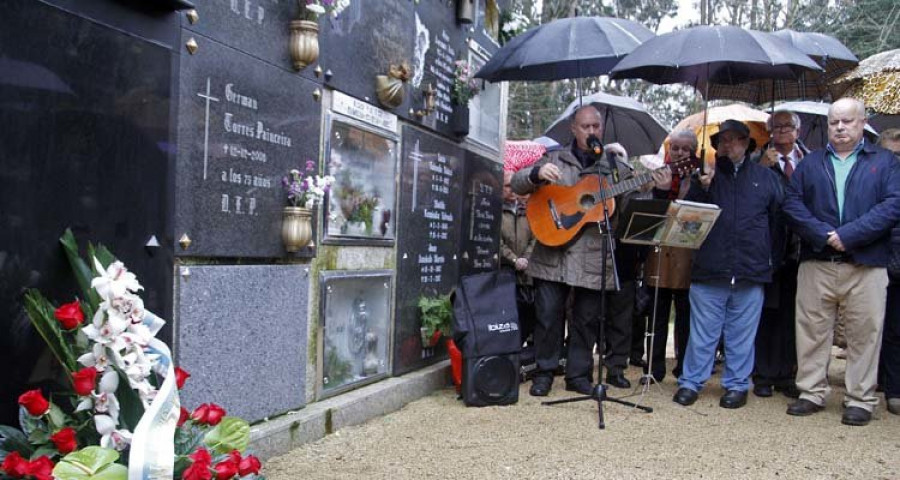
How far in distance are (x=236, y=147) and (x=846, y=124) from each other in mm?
3546

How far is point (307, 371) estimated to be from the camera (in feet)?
14.1

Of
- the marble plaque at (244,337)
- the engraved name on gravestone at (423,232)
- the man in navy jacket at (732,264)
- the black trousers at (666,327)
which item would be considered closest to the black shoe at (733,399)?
the man in navy jacket at (732,264)

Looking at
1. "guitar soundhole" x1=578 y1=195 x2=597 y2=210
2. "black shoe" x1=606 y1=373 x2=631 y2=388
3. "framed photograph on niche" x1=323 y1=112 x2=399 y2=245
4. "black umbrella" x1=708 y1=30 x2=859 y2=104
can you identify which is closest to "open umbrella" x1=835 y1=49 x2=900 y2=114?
"black umbrella" x1=708 y1=30 x2=859 y2=104

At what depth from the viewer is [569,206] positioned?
5.62m

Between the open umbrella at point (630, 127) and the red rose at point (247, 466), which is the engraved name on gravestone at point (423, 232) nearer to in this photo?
the open umbrella at point (630, 127)

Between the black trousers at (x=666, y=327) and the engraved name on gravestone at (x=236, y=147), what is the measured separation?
131 inches

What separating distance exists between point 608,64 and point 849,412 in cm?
267

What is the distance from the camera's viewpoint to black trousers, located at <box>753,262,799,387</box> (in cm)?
584

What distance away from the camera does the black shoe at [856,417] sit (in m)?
4.93

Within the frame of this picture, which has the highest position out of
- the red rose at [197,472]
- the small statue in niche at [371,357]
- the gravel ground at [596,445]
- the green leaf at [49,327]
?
the green leaf at [49,327]

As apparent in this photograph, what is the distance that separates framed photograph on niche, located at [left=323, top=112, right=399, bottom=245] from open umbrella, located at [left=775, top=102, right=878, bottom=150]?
155 inches

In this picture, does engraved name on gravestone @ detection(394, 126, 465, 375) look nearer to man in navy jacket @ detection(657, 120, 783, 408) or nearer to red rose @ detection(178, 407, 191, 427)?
man in navy jacket @ detection(657, 120, 783, 408)

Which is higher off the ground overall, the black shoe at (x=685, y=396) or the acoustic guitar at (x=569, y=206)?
the acoustic guitar at (x=569, y=206)

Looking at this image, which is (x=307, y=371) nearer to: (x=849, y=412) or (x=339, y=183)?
(x=339, y=183)
